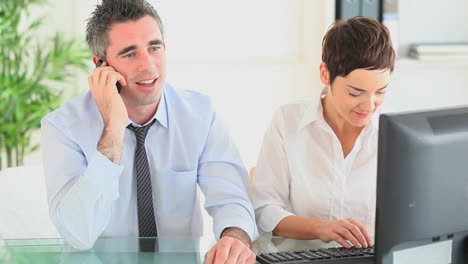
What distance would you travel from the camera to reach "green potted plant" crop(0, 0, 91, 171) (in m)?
4.09

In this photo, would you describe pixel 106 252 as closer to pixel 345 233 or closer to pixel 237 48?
pixel 345 233

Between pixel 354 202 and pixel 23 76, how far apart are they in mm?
2528

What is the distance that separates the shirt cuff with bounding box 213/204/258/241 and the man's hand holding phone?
13.1 inches

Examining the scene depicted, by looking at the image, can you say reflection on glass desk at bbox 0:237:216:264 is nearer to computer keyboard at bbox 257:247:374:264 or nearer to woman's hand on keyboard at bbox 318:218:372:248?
computer keyboard at bbox 257:247:374:264

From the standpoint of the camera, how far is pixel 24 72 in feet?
13.4

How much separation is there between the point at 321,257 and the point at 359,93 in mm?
591

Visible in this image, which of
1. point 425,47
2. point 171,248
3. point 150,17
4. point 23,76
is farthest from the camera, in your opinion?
point 23,76

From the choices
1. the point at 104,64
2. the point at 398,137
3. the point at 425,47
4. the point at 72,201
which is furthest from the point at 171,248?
the point at 425,47

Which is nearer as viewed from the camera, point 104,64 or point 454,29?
point 104,64

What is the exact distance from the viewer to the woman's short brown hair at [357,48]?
2082 mm

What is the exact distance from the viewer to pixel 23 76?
410cm

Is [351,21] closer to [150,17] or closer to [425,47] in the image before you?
[150,17]

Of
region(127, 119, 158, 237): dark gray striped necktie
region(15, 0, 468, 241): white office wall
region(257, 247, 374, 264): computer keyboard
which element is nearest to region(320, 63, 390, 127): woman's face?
region(257, 247, 374, 264): computer keyboard

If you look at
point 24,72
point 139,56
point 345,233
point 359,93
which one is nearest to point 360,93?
point 359,93
